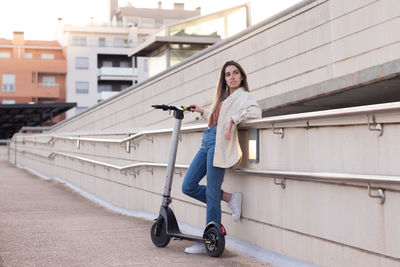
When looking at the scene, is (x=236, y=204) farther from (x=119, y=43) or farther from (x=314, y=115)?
(x=119, y=43)

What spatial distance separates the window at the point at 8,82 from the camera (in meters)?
64.0

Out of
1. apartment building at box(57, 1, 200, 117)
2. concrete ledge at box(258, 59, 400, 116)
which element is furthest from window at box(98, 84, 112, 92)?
concrete ledge at box(258, 59, 400, 116)

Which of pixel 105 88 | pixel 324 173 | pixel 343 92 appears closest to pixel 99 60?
pixel 105 88

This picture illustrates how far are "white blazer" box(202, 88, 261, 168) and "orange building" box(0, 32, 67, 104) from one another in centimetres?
6177

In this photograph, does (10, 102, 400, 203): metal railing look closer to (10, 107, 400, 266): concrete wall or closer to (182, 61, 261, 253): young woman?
(10, 107, 400, 266): concrete wall

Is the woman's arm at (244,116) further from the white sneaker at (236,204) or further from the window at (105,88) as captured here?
the window at (105,88)

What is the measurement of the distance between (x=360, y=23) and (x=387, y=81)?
102cm

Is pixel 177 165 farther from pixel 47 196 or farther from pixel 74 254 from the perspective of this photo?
pixel 47 196

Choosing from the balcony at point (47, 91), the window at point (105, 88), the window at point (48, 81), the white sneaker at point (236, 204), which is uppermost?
the window at point (48, 81)

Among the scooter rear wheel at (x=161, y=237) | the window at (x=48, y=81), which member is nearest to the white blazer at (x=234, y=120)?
the scooter rear wheel at (x=161, y=237)

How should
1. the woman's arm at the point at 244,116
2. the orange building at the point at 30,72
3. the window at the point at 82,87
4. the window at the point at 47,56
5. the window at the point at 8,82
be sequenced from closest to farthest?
the woman's arm at the point at 244,116 < the window at the point at 8,82 < the orange building at the point at 30,72 < the window at the point at 82,87 < the window at the point at 47,56

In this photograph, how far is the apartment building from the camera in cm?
6662

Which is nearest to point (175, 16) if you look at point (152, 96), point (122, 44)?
point (122, 44)

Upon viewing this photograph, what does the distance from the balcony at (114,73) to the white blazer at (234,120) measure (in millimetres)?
61858
